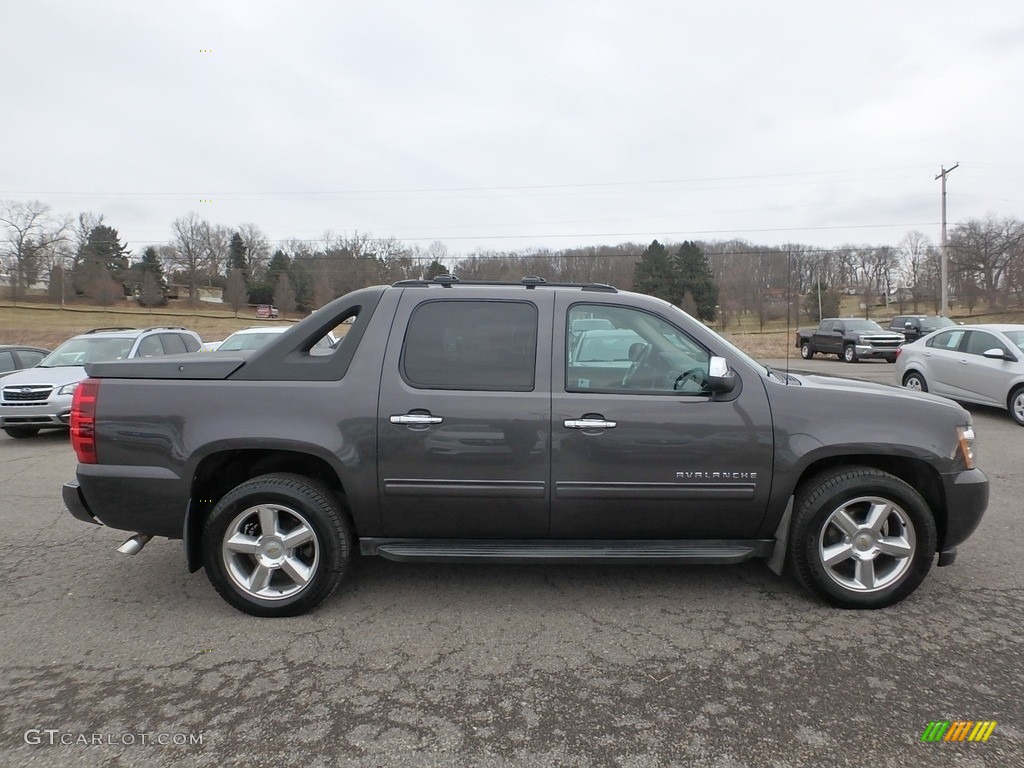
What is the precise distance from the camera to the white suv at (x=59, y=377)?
30.1 feet

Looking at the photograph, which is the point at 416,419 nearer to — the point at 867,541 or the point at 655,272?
the point at 867,541

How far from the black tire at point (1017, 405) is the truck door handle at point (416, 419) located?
999cm

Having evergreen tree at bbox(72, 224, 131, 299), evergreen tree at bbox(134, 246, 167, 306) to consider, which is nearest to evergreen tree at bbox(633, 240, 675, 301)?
evergreen tree at bbox(134, 246, 167, 306)

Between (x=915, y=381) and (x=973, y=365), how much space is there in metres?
1.50

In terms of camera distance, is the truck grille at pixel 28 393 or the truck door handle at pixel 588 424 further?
the truck grille at pixel 28 393

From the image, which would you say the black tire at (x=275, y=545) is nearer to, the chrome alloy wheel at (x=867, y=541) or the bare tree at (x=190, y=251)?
the chrome alloy wheel at (x=867, y=541)

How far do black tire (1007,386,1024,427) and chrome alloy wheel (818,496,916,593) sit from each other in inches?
313

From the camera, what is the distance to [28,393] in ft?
30.1

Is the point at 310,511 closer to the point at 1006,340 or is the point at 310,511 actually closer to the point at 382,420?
the point at 382,420

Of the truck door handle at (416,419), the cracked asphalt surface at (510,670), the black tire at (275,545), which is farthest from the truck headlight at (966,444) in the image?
the black tire at (275,545)

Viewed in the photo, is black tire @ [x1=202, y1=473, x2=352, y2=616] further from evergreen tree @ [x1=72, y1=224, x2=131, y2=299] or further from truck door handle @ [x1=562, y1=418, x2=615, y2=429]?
evergreen tree @ [x1=72, y1=224, x2=131, y2=299]

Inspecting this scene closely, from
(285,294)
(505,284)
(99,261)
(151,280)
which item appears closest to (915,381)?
(505,284)

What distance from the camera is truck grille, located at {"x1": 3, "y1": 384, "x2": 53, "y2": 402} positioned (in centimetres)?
918

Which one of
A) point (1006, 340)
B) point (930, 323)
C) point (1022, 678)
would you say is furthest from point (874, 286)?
point (1022, 678)
